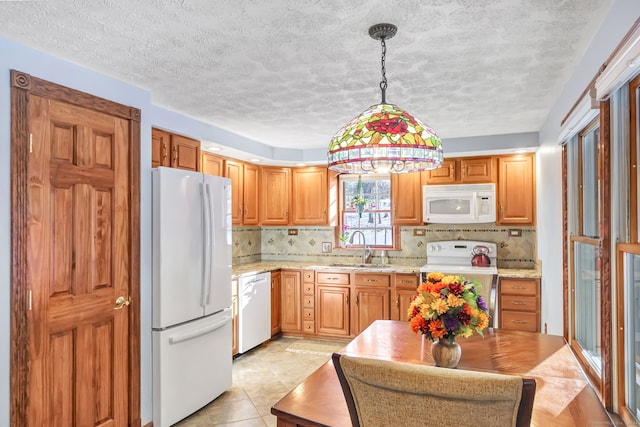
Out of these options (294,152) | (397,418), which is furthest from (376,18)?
(294,152)

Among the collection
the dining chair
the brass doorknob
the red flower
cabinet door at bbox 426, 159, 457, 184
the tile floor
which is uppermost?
cabinet door at bbox 426, 159, 457, 184

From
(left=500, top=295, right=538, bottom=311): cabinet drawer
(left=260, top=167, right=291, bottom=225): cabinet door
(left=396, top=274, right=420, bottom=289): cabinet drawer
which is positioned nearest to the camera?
(left=500, top=295, right=538, bottom=311): cabinet drawer

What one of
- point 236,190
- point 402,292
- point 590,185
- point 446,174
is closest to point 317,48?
point 590,185

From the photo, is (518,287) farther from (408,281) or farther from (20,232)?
(20,232)

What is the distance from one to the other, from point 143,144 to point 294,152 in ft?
8.16

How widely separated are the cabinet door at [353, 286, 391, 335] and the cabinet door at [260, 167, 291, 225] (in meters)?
1.34

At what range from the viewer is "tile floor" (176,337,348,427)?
119 inches

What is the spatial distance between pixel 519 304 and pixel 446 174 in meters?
1.54

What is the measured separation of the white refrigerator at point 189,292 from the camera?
286cm

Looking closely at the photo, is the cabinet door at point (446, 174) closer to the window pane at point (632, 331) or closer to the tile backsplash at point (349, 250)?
the tile backsplash at point (349, 250)

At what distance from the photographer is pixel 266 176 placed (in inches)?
211

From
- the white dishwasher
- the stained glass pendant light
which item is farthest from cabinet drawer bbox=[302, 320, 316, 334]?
the stained glass pendant light

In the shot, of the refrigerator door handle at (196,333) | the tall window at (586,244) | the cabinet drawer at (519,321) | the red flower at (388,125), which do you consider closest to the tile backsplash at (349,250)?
the cabinet drawer at (519,321)

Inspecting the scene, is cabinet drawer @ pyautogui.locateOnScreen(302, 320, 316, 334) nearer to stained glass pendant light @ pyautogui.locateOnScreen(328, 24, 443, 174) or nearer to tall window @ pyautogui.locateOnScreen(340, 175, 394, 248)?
tall window @ pyautogui.locateOnScreen(340, 175, 394, 248)
